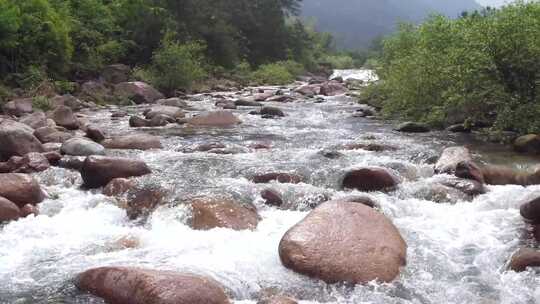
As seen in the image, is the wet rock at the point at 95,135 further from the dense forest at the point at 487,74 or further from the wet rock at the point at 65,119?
the dense forest at the point at 487,74

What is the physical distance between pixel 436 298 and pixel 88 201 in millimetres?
5893

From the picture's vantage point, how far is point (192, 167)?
1159 cm

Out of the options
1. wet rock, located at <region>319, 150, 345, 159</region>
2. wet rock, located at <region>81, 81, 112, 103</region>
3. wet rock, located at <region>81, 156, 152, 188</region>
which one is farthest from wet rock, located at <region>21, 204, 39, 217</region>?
wet rock, located at <region>81, 81, 112, 103</region>

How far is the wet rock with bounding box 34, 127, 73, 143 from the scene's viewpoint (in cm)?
1412

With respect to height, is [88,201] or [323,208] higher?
[323,208]

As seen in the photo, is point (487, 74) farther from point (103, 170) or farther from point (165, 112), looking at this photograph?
point (165, 112)

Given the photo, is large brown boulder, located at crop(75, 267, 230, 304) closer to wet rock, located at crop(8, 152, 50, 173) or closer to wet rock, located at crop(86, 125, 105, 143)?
wet rock, located at crop(8, 152, 50, 173)

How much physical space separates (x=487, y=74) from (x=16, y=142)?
37.2 ft

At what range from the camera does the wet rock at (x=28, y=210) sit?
8734 mm

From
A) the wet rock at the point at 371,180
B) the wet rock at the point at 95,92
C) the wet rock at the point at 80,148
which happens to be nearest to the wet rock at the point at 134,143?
the wet rock at the point at 80,148

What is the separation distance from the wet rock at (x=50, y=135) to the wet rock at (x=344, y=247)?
28.8 ft

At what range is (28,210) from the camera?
28.9ft

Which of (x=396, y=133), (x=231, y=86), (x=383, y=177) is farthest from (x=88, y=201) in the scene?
(x=231, y=86)

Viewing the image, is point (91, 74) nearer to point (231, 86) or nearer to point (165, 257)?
point (231, 86)
